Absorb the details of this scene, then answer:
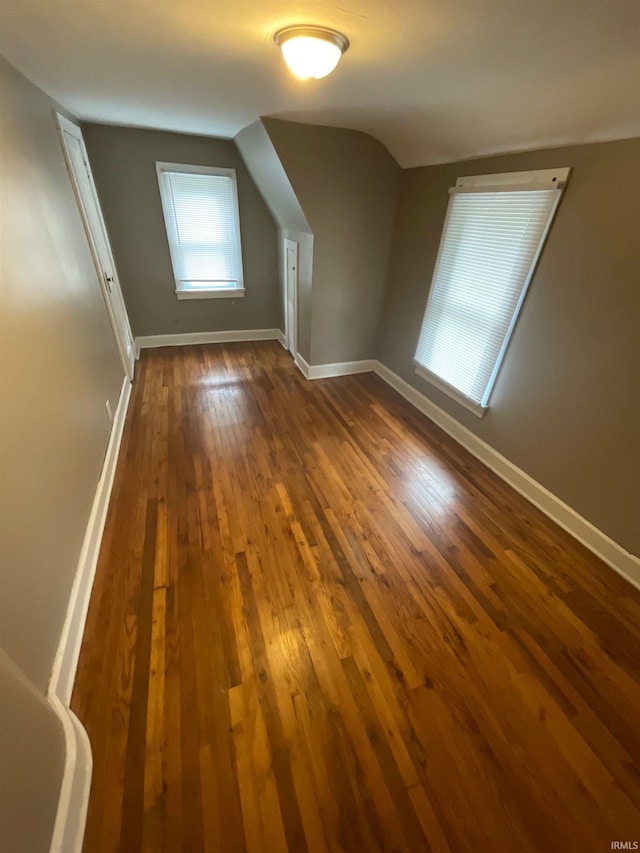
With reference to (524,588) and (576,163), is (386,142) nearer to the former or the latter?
(576,163)

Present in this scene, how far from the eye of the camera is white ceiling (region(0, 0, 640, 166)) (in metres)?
1.11

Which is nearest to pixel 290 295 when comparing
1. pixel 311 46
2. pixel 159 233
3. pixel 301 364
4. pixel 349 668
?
pixel 301 364

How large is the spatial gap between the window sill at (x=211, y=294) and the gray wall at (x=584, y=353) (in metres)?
2.71

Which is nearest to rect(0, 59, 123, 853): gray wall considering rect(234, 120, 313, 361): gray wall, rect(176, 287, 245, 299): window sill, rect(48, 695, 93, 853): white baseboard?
rect(48, 695, 93, 853): white baseboard

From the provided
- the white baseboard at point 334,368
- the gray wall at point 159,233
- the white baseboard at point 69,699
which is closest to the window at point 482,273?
the white baseboard at point 334,368

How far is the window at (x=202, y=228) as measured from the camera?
3.62m

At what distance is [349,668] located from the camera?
141cm

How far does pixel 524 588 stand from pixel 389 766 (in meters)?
1.04

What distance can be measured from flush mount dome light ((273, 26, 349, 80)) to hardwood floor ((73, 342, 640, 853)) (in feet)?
6.65

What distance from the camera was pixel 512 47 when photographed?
4.05ft

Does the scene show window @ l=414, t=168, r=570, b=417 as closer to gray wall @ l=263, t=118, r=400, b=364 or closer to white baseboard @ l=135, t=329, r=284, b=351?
gray wall @ l=263, t=118, r=400, b=364

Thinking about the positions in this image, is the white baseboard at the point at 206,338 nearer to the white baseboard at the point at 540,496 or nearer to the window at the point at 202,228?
the window at the point at 202,228

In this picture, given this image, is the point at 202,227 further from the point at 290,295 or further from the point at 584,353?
the point at 584,353

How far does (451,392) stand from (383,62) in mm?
2030
